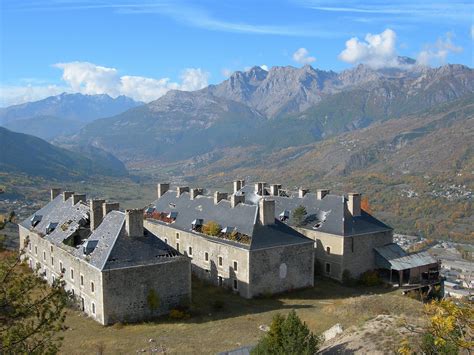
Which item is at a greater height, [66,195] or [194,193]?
[66,195]

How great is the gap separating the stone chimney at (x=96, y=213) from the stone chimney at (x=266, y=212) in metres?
13.8

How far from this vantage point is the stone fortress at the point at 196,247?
34156 mm

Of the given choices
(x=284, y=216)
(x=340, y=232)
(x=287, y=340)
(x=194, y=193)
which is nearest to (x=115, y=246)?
(x=287, y=340)

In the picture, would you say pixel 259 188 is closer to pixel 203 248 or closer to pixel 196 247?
pixel 196 247

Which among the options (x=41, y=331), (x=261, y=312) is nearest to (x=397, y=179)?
(x=261, y=312)

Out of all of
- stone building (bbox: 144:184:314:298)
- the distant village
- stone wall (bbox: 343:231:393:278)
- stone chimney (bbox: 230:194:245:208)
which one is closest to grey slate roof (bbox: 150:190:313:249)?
stone building (bbox: 144:184:314:298)

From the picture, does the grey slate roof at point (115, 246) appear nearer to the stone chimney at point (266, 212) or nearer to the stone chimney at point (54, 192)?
the stone chimney at point (266, 212)

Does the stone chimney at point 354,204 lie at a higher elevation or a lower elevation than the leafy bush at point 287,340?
higher

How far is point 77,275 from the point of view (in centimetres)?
3678

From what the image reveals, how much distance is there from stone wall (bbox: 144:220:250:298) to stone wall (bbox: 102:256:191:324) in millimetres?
5452

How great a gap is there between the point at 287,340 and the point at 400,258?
28.1 meters

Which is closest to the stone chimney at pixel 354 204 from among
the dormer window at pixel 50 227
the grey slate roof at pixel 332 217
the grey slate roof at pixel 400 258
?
the grey slate roof at pixel 332 217

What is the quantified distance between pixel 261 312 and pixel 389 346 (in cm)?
1422

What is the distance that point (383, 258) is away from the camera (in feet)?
153
